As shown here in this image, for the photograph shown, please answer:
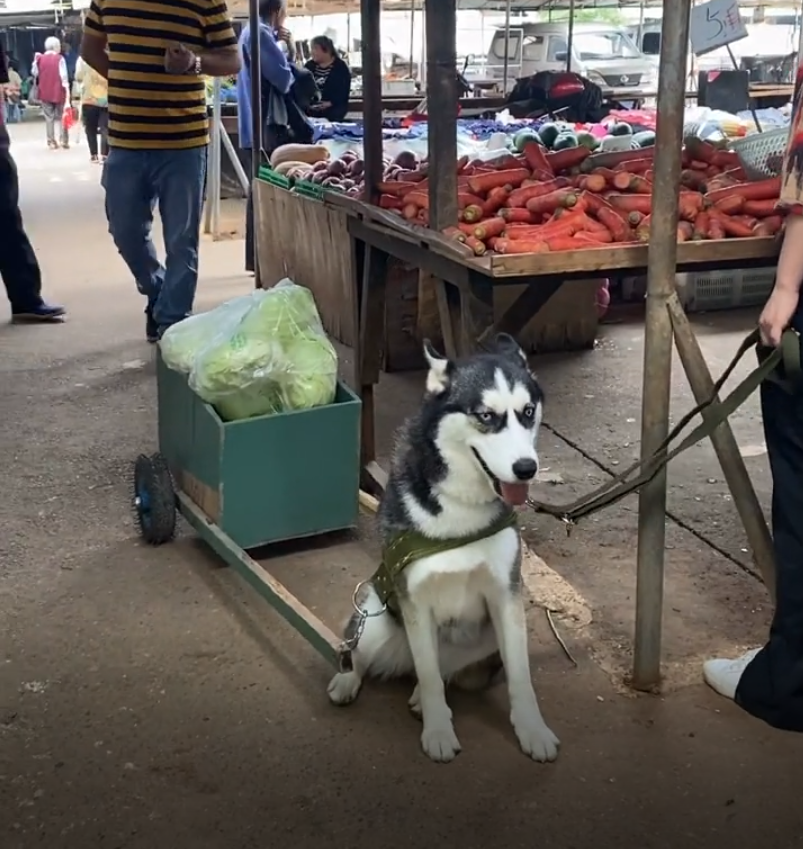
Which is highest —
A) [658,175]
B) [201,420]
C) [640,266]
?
[658,175]

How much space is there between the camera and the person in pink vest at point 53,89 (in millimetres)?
17625

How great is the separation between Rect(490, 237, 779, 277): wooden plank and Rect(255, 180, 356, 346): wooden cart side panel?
2.56 metres

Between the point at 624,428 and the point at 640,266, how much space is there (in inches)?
77.7

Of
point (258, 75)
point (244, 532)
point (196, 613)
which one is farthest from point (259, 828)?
point (258, 75)

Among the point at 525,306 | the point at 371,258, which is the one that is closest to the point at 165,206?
the point at 371,258

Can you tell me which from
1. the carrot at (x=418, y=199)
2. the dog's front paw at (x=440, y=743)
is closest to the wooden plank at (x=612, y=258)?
the carrot at (x=418, y=199)

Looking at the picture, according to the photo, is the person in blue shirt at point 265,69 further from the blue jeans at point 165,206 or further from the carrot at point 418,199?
the carrot at point 418,199

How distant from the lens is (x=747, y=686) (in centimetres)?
271

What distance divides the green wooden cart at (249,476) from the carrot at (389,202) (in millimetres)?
730

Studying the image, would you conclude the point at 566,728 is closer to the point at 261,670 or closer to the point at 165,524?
the point at 261,670

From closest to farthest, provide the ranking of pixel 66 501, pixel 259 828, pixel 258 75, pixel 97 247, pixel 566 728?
pixel 259 828 < pixel 566 728 < pixel 66 501 < pixel 258 75 < pixel 97 247

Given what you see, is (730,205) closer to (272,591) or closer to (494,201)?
(494,201)

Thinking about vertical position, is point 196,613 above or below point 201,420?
below

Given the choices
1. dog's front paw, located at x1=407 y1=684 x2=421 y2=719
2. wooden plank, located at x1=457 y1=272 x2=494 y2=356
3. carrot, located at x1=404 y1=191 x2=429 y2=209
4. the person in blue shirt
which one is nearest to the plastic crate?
the person in blue shirt
